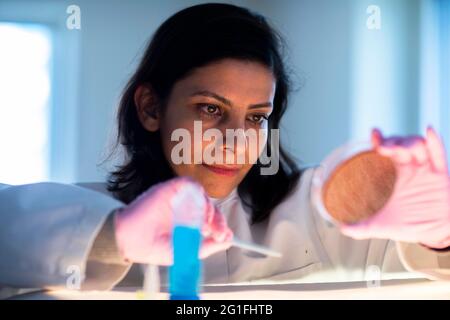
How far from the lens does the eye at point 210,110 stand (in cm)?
92

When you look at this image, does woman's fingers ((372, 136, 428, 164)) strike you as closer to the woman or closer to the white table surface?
the woman

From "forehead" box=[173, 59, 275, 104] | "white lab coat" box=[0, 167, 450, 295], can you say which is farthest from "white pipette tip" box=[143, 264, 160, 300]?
"forehead" box=[173, 59, 275, 104]

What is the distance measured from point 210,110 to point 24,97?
244mm

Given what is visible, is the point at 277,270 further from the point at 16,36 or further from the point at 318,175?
the point at 16,36

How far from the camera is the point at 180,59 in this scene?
0.93 metres

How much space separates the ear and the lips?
99 mm

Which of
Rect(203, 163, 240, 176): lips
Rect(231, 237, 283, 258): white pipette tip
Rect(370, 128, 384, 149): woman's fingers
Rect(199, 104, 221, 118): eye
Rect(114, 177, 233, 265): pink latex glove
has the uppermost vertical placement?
Rect(199, 104, 221, 118): eye

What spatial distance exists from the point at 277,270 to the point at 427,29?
1.30ft

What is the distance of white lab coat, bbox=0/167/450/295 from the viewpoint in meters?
0.82

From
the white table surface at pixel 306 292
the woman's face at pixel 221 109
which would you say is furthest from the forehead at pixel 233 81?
the white table surface at pixel 306 292

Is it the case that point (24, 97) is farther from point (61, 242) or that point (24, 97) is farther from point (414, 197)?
point (414, 197)

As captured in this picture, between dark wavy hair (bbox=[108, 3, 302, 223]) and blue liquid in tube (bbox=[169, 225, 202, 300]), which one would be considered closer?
blue liquid in tube (bbox=[169, 225, 202, 300])

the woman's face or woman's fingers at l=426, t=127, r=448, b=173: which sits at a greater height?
the woman's face
